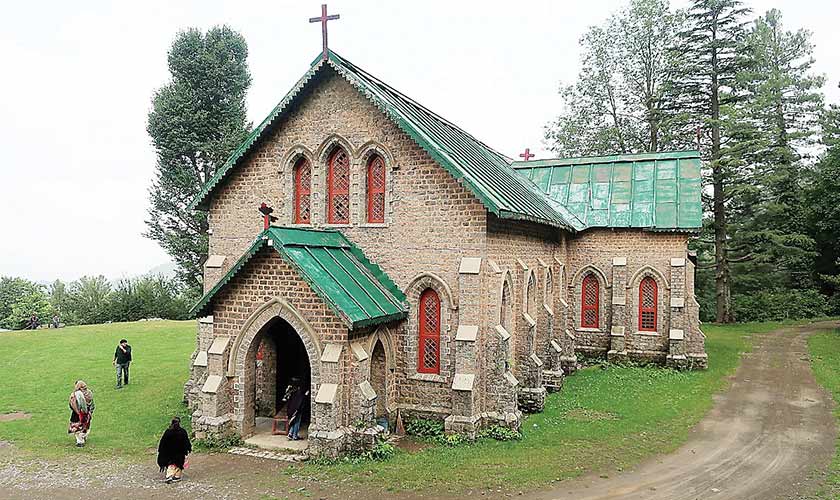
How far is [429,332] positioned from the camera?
1681cm

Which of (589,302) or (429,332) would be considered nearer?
(429,332)

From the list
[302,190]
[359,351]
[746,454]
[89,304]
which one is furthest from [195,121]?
[746,454]

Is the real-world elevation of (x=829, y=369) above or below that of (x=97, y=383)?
above

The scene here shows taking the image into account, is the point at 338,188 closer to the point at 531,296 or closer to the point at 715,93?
the point at 531,296

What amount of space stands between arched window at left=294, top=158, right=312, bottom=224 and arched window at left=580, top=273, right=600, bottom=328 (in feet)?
43.4

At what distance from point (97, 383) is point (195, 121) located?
73.1ft

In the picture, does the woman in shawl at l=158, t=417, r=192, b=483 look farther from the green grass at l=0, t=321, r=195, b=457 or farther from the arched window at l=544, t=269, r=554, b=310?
the arched window at l=544, t=269, r=554, b=310

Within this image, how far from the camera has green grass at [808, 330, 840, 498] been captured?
12652 mm

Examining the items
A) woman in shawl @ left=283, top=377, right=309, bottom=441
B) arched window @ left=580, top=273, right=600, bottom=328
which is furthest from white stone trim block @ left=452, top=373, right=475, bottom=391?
arched window @ left=580, top=273, right=600, bottom=328

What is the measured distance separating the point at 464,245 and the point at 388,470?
5.94 meters

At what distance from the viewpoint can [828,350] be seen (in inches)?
1118

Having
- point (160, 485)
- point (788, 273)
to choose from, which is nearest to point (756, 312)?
point (788, 273)

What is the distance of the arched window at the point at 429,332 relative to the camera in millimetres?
16750

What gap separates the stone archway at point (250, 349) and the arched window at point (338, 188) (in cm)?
390
